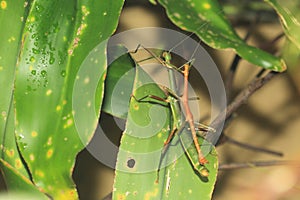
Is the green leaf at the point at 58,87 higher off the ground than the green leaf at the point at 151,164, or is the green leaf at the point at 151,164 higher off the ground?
the green leaf at the point at 58,87

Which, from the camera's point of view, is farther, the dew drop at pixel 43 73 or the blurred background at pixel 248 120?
the blurred background at pixel 248 120

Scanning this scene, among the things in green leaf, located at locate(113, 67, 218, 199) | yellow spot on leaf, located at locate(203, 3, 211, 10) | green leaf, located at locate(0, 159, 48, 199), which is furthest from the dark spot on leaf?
yellow spot on leaf, located at locate(203, 3, 211, 10)

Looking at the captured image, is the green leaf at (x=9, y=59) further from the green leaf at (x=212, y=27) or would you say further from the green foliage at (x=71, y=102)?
the green leaf at (x=212, y=27)

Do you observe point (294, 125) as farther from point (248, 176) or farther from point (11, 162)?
point (11, 162)

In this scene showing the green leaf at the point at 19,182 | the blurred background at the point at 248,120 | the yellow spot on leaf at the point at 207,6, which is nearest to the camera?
the green leaf at the point at 19,182

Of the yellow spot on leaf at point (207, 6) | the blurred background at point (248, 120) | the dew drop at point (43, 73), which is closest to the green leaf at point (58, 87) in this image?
the dew drop at point (43, 73)

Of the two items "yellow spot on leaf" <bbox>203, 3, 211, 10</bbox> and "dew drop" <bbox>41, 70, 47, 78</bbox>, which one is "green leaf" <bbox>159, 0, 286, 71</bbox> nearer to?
"yellow spot on leaf" <bbox>203, 3, 211, 10</bbox>
